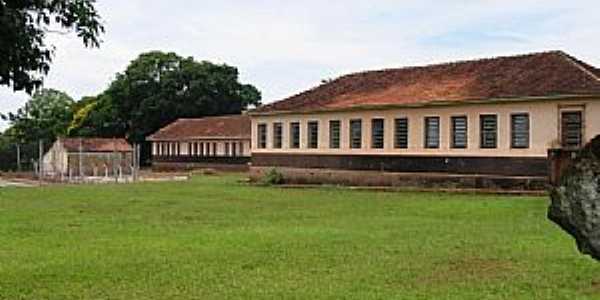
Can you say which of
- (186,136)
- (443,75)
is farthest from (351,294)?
(186,136)

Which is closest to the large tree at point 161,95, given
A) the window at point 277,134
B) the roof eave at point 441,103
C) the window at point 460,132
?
the window at point 277,134

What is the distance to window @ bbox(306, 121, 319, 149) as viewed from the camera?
42406 mm

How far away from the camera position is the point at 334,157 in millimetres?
41281

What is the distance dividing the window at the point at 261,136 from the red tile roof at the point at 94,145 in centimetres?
1884

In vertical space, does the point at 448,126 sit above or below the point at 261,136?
above

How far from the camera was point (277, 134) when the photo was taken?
148 feet

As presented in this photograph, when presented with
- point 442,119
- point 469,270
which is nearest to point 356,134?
point 442,119

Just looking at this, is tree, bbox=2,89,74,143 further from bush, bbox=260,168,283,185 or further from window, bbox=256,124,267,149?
bush, bbox=260,168,283,185

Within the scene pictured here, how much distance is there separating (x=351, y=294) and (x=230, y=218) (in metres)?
11.6

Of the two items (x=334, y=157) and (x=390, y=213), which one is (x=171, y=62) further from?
(x=390, y=213)

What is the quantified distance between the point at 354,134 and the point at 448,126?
19.1ft

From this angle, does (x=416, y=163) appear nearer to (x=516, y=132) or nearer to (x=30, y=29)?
(x=516, y=132)

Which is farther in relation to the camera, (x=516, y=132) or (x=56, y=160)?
(x=56, y=160)

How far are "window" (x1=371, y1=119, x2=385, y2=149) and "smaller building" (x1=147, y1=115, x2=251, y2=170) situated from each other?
22.8m
